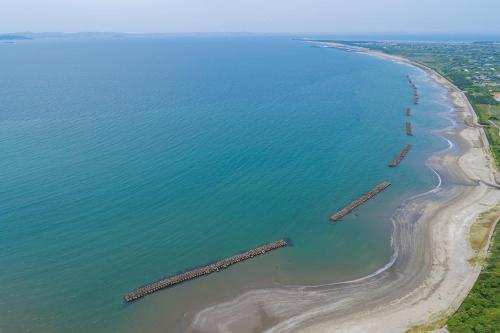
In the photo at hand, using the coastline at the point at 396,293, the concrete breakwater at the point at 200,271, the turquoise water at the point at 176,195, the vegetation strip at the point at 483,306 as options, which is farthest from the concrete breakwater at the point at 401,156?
the concrete breakwater at the point at 200,271

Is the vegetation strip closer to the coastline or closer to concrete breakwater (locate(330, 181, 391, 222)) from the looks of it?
the coastline

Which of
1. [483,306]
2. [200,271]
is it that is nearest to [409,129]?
[483,306]

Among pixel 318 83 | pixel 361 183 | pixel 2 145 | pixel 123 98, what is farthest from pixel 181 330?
pixel 318 83

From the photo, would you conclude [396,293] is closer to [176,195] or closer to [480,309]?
[480,309]

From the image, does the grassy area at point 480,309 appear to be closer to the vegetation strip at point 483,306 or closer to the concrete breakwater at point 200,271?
the vegetation strip at point 483,306

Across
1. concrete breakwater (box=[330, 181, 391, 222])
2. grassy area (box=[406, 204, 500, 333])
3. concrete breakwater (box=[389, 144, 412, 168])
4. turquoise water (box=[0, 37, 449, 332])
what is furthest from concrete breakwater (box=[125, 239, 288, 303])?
concrete breakwater (box=[389, 144, 412, 168])

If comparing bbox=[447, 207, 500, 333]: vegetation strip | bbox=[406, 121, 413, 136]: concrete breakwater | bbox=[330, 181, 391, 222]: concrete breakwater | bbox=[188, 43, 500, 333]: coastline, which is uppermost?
bbox=[406, 121, 413, 136]: concrete breakwater
